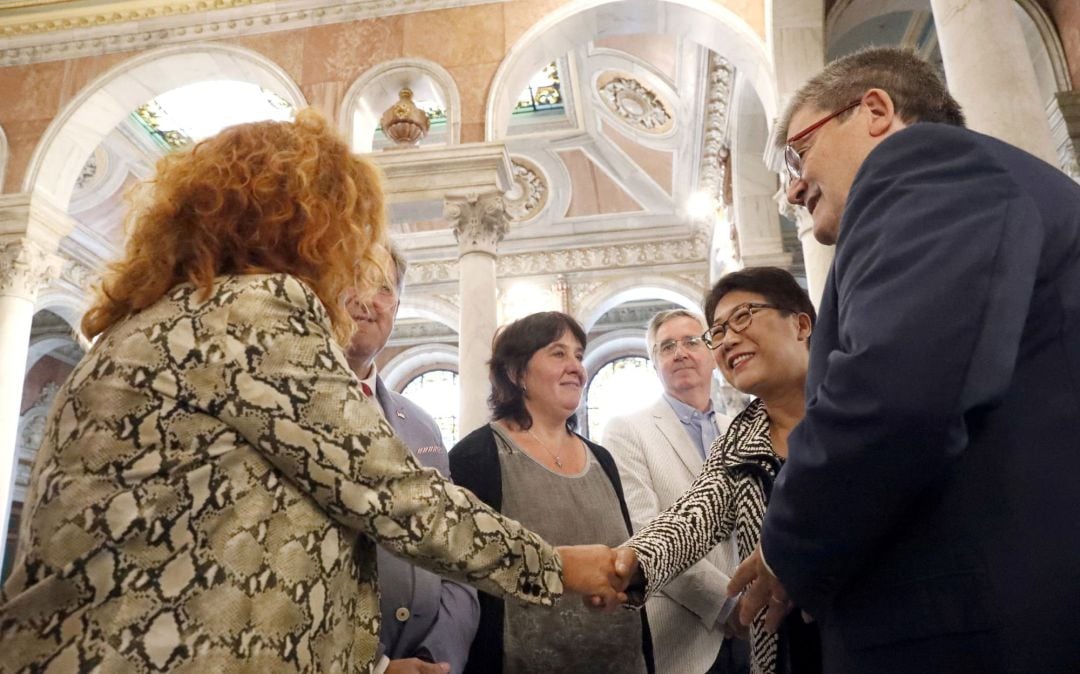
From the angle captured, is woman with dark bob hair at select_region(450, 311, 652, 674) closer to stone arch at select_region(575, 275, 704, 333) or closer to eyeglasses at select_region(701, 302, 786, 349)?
eyeglasses at select_region(701, 302, 786, 349)

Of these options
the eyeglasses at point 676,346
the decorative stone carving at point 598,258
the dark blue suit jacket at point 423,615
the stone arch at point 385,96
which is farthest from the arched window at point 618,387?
the dark blue suit jacket at point 423,615

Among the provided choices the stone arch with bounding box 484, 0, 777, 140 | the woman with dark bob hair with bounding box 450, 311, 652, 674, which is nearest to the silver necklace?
the woman with dark bob hair with bounding box 450, 311, 652, 674

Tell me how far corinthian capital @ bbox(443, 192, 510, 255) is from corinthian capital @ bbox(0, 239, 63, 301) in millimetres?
4154

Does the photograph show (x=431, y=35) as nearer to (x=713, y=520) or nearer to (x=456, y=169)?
(x=456, y=169)

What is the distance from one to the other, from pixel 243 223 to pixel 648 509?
151 centimetres

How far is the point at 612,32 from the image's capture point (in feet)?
25.3

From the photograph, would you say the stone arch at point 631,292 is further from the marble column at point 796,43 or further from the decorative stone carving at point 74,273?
the decorative stone carving at point 74,273

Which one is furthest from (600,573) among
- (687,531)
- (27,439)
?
(27,439)

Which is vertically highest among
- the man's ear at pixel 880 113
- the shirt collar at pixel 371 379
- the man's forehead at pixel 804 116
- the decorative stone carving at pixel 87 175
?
the decorative stone carving at pixel 87 175

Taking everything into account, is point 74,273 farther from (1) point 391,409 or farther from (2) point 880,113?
(2) point 880,113

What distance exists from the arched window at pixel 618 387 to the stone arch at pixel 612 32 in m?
8.64

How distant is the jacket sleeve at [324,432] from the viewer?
46.9 inches

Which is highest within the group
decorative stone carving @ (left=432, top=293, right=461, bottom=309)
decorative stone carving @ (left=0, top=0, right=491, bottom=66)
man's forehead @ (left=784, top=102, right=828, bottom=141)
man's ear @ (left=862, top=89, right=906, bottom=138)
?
decorative stone carving @ (left=0, top=0, right=491, bottom=66)

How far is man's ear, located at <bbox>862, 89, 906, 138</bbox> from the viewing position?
4.59ft
